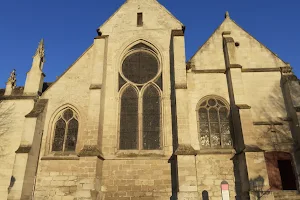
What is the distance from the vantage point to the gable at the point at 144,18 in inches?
540

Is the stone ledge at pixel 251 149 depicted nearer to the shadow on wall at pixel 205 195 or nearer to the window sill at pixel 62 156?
the shadow on wall at pixel 205 195

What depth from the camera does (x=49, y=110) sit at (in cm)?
1249

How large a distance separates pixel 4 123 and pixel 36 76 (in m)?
2.77

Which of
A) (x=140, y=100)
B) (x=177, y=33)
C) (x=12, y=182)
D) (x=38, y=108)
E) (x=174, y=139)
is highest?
(x=177, y=33)

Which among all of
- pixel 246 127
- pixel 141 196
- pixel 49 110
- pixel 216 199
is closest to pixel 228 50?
pixel 246 127

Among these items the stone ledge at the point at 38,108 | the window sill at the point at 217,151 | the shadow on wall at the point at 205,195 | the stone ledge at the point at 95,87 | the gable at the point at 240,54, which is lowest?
the shadow on wall at the point at 205,195

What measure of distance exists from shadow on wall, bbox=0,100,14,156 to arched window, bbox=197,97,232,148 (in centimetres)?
913

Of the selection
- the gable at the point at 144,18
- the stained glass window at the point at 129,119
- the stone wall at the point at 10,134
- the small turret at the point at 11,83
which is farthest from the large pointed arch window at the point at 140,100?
the small turret at the point at 11,83

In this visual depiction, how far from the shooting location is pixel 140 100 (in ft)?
40.2

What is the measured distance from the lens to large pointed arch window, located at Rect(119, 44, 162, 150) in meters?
11.5

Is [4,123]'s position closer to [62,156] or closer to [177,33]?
[62,156]

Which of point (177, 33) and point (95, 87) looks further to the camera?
→ point (177, 33)

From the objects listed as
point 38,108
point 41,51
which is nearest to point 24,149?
point 38,108

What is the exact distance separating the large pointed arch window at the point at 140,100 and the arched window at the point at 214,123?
203 centimetres
